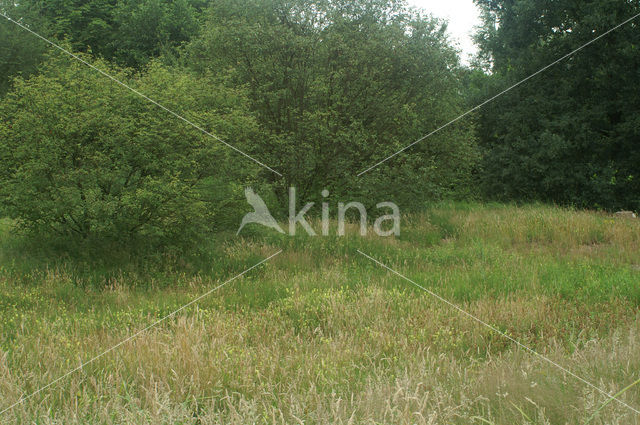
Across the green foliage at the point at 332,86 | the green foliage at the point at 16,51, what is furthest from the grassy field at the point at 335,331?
the green foliage at the point at 16,51

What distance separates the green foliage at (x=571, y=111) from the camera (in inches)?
774

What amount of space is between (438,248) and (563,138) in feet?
42.0

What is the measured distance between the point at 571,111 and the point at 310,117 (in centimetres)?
1329

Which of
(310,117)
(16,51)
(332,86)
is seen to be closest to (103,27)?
(16,51)

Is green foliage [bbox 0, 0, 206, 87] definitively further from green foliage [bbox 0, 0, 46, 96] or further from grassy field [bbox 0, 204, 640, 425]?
grassy field [bbox 0, 204, 640, 425]

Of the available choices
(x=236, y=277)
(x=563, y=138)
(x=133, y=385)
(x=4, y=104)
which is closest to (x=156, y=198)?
(x=236, y=277)

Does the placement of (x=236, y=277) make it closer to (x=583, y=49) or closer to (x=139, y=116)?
(x=139, y=116)

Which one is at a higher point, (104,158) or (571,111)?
(571,111)

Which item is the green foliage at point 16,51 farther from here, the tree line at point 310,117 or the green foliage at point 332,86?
the green foliage at point 332,86

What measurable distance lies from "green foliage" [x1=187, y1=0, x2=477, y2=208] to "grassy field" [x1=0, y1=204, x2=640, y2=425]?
2.83m

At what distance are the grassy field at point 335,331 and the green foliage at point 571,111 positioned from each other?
9819mm

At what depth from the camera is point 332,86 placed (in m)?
14.2

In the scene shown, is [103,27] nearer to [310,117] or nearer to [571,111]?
[310,117]

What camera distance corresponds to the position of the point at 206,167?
372 inches
